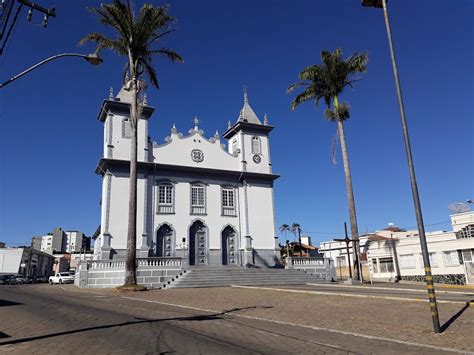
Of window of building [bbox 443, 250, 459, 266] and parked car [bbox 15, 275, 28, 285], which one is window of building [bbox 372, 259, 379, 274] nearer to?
window of building [bbox 443, 250, 459, 266]

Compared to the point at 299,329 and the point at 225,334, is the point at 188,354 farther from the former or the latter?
the point at 299,329

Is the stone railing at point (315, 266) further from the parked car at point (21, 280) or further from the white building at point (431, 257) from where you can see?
the parked car at point (21, 280)

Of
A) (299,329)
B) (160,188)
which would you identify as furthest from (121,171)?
(299,329)

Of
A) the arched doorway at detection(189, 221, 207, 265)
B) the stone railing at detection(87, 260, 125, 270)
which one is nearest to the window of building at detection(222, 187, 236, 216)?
the arched doorway at detection(189, 221, 207, 265)

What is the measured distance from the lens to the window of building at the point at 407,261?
3231 centimetres

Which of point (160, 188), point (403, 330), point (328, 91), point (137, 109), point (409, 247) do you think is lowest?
point (403, 330)

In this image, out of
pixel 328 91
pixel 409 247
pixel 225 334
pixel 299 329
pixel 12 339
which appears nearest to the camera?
pixel 12 339

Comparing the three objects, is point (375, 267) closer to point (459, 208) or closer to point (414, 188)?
point (459, 208)

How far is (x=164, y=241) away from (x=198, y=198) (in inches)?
185

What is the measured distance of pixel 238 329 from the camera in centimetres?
941

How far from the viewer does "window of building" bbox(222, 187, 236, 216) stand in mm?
35344

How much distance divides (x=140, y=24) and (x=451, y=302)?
21040 millimetres

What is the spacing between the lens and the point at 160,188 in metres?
33.3

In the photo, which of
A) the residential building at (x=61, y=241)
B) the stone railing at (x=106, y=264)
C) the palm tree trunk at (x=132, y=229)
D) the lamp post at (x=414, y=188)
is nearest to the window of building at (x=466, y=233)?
the palm tree trunk at (x=132, y=229)
